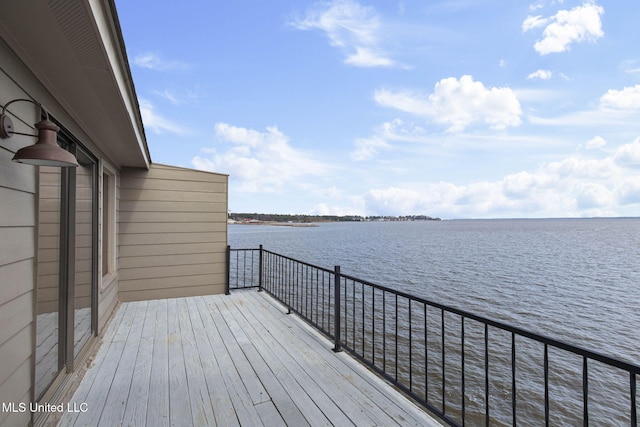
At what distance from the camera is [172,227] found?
4.59 meters

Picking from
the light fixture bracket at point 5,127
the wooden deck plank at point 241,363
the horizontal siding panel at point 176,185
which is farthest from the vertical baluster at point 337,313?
the horizontal siding panel at point 176,185

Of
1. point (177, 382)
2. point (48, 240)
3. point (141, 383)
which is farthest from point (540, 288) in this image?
point (48, 240)

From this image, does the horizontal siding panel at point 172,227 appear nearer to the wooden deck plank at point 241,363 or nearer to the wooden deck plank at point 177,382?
the wooden deck plank at point 241,363

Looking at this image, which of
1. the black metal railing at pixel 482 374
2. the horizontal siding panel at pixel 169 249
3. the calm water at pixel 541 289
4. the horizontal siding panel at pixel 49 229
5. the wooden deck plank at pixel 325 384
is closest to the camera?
the horizontal siding panel at pixel 49 229

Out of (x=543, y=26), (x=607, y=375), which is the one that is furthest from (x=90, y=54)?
(x=543, y=26)

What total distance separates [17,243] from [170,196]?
3348 mm

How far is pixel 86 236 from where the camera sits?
2.61 m

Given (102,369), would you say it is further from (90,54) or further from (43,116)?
(90,54)

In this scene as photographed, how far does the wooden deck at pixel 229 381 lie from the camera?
1819mm

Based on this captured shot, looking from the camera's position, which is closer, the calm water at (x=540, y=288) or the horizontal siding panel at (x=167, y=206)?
the horizontal siding panel at (x=167, y=206)

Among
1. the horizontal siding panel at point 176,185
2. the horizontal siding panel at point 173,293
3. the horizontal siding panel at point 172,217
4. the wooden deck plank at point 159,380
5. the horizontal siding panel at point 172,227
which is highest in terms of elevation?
the horizontal siding panel at point 176,185

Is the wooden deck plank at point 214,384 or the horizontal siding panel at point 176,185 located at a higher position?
the horizontal siding panel at point 176,185

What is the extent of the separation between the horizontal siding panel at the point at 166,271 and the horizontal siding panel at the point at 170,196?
1.00 metres

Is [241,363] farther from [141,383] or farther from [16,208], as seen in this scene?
[16,208]
